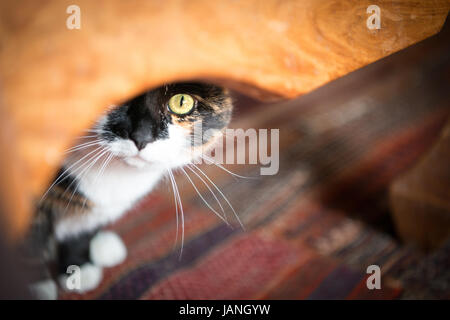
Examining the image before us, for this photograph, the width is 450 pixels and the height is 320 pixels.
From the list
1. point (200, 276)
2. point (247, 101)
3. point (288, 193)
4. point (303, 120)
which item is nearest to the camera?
point (247, 101)

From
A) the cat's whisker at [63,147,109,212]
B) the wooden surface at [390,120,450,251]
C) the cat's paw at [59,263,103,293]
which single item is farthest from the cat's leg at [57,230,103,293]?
the wooden surface at [390,120,450,251]

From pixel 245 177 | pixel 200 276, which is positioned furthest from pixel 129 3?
pixel 200 276

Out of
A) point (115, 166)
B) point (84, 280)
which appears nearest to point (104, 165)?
point (115, 166)

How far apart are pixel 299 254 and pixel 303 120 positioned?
449mm

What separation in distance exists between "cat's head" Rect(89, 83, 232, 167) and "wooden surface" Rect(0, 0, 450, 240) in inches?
6.4

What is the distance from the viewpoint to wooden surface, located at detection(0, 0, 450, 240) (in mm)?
251

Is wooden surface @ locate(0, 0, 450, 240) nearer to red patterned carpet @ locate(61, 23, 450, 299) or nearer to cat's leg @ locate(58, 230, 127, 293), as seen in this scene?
red patterned carpet @ locate(61, 23, 450, 299)

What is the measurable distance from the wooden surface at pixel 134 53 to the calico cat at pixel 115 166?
0.53ft

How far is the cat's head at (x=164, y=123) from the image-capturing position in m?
0.50

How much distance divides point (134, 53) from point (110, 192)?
453 mm

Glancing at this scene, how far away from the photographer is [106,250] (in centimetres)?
80

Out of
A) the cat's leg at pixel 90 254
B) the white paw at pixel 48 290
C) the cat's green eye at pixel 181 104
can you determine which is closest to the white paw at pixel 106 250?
the cat's leg at pixel 90 254
